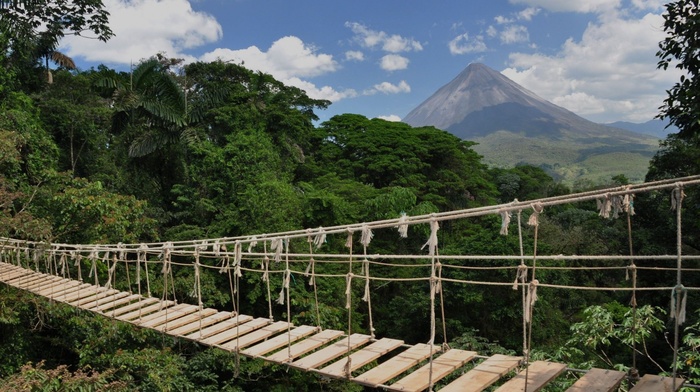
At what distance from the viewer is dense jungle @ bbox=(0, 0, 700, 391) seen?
20.2 feet

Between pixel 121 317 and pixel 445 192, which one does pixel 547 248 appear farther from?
pixel 121 317

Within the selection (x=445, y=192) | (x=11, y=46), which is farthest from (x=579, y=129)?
(x=11, y=46)

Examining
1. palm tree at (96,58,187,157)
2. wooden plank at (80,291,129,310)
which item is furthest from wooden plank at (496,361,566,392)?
palm tree at (96,58,187,157)

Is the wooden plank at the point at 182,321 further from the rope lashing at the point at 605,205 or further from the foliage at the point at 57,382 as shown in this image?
the rope lashing at the point at 605,205

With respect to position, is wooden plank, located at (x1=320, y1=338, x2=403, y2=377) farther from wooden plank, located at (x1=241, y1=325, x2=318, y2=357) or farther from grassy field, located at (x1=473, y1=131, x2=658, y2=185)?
grassy field, located at (x1=473, y1=131, x2=658, y2=185)

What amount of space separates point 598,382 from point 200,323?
7.94ft

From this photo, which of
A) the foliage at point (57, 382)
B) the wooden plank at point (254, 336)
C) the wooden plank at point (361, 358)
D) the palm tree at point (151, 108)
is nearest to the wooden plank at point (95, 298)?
the foliage at point (57, 382)

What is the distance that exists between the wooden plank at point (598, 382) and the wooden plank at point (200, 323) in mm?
2226

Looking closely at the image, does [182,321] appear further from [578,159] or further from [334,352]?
[578,159]

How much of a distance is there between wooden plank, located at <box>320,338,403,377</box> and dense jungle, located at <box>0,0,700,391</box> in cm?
222

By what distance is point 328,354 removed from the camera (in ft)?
9.08

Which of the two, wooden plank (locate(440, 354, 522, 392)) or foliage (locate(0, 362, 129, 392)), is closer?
wooden plank (locate(440, 354, 522, 392))

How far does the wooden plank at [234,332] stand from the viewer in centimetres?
321

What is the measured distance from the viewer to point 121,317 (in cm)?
388
